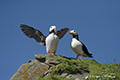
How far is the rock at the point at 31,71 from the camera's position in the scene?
8.86 meters

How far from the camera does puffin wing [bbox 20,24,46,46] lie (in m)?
11.7

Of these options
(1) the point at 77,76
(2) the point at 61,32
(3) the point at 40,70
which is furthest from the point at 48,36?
(1) the point at 77,76

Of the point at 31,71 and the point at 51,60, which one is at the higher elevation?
the point at 51,60

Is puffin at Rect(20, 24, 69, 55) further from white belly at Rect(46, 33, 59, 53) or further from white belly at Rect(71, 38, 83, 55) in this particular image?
white belly at Rect(71, 38, 83, 55)

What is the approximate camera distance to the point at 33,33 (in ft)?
38.6

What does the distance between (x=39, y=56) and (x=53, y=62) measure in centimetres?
97

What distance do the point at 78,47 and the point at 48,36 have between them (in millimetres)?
1834

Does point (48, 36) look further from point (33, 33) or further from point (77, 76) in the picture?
point (77, 76)

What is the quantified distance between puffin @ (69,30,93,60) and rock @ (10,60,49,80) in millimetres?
2377

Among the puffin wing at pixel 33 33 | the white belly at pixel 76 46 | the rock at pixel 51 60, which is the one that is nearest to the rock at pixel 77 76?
the rock at pixel 51 60

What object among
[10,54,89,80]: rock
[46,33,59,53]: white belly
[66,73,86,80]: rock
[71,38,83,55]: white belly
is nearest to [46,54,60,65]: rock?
[10,54,89,80]: rock

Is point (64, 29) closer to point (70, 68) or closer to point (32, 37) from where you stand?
point (32, 37)

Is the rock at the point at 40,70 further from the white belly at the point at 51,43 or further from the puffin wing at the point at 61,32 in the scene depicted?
the puffin wing at the point at 61,32

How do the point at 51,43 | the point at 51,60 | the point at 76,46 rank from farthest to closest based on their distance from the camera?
1. the point at 76,46
2. the point at 51,43
3. the point at 51,60
